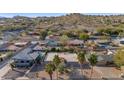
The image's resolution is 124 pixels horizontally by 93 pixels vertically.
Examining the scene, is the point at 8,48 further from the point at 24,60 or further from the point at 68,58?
the point at 68,58

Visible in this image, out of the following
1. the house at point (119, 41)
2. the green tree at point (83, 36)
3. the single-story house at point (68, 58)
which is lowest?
the house at point (119, 41)

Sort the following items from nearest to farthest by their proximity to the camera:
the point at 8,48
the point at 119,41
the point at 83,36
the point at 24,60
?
the point at 24,60, the point at 8,48, the point at 119,41, the point at 83,36

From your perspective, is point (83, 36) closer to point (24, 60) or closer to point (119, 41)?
point (119, 41)

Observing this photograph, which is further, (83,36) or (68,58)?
(83,36)

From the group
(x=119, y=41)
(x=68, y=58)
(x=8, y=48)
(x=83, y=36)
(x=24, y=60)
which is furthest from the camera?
(x=83, y=36)

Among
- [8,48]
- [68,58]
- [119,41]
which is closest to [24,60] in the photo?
[68,58]

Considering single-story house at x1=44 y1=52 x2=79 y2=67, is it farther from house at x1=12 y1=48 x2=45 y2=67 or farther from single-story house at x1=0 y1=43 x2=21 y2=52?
single-story house at x1=0 y1=43 x2=21 y2=52

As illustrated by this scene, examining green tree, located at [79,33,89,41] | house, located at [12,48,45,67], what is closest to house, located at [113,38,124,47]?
green tree, located at [79,33,89,41]

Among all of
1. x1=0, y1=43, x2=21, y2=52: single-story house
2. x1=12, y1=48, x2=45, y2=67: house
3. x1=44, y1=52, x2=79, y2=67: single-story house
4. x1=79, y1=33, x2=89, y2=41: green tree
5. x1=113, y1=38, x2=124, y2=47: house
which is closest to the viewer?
x1=12, y1=48, x2=45, y2=67: house

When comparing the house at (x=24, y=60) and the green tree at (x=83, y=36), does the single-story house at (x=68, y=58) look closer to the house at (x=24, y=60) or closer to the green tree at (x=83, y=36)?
the house at (x=24, y=60)

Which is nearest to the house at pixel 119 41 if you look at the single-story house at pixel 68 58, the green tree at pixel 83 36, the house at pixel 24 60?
the green tree at pixel 83 36

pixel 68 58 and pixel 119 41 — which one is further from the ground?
pixel 68 58
